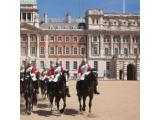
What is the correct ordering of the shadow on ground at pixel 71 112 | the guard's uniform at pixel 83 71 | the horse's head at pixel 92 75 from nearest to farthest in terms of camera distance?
the horse's head at pixel 92 75, the guard's uniform at pixel 83 71, the shadow on ground at pixel 71 112

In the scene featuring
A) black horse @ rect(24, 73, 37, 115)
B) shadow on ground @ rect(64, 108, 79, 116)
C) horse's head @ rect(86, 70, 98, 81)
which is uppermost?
horse's head @ rect(86, 70, 98, 81)

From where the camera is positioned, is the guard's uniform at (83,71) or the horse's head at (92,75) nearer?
the horse's head at (92,75)

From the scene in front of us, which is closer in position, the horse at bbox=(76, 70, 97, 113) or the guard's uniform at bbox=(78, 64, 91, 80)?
the horse at bbox=(76, 70, 97, 113)

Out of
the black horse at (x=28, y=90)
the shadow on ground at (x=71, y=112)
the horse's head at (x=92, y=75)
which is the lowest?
the shadow on ground at (x=71, y=112)

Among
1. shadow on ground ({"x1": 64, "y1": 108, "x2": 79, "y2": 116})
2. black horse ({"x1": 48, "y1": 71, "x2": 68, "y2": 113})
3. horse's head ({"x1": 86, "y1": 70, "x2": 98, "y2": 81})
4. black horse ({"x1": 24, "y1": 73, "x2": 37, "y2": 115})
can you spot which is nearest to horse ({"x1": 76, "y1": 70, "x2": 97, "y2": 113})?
horse's head ({"x1": 86, "y1": 70, "x2": 98, "y2": 81})

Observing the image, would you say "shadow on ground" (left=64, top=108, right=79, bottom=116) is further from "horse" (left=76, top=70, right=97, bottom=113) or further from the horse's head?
the horse's head

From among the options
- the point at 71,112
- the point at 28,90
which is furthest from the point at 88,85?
the point at 28,90

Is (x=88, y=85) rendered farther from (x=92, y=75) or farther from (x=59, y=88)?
(x=59, y=88)

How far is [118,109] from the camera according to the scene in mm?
8461

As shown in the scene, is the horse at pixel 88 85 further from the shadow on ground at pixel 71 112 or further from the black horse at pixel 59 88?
the black horse at pixel 59 88

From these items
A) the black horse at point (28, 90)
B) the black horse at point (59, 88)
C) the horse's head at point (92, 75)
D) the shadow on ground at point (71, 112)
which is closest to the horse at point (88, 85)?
the horse's head at point (92, 75)
